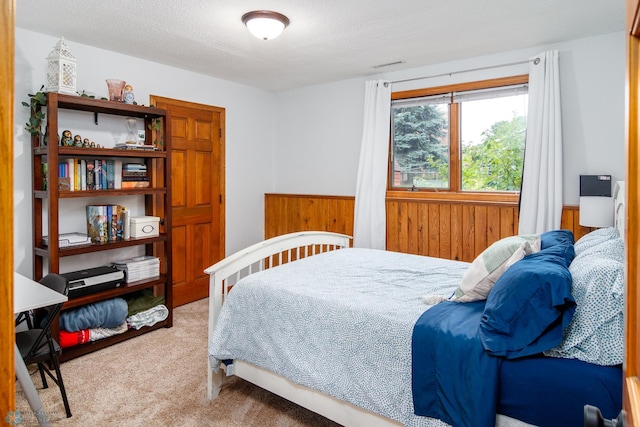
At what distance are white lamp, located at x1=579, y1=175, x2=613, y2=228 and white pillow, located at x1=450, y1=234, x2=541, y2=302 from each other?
1.27 meters

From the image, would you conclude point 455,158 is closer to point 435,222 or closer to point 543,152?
point 435,222

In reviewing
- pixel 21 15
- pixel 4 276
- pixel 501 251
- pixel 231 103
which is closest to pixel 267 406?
pixel 501 251

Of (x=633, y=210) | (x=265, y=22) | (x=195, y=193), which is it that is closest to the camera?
(x=633, y=210)

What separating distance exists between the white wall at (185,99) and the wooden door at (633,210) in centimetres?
353

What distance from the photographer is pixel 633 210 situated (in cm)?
64

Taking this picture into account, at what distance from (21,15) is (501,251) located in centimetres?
335

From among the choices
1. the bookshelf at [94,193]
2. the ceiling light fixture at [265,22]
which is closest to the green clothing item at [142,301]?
the bookshelf at [94,193]

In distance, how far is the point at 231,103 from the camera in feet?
15.0

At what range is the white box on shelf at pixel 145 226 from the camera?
3.35 m

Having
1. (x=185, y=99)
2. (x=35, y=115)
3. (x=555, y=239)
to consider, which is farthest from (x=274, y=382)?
(x=185, y=99)

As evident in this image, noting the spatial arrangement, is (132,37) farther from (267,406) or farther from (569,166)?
(569,166)

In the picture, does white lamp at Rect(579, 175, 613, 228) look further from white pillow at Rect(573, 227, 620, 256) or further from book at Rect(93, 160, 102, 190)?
book at Rect(93, 160, 102, 190)

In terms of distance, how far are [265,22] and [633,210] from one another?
100 inches

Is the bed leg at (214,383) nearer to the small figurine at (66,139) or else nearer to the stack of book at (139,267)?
the stack of book at (139,267)
